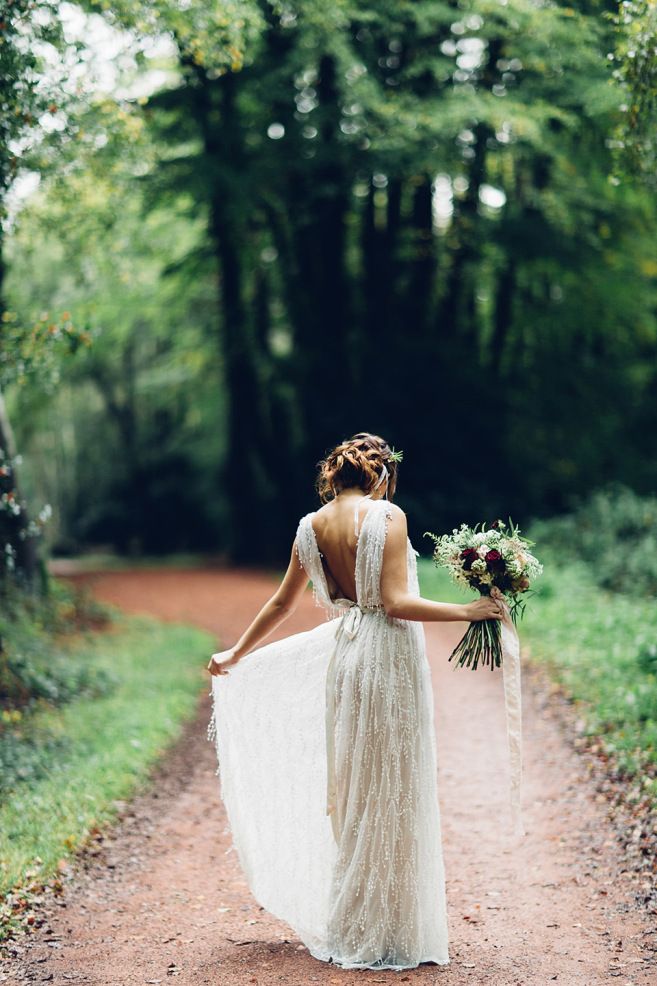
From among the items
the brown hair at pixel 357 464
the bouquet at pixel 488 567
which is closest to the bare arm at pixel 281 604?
the brown hair at pixel 357 464

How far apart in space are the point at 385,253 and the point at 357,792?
17.3 metres

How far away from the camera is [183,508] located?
3375 cm

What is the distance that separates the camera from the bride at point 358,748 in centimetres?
420

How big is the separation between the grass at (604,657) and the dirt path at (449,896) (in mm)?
341

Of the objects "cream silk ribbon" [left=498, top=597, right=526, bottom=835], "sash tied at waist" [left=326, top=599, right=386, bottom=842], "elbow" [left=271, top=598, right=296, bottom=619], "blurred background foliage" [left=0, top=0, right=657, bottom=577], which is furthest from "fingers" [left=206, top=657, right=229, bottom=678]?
"blurred background foliage" [left=0, top=0, right=657, bottom=577]

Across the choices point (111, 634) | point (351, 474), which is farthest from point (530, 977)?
point (111, 634)

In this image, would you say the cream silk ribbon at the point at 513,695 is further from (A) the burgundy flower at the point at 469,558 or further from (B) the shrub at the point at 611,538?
(B) the shrub at the point at 611,538

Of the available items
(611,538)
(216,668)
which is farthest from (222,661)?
(611,538)

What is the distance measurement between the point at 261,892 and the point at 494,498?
15836mm

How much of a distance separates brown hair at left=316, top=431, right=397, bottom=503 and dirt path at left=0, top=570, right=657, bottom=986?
2170 millimetres

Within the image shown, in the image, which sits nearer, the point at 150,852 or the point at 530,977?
the point at 530,977

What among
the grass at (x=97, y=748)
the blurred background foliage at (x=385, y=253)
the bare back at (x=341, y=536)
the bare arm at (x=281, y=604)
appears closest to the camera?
the bare back at (x=341, y=536)

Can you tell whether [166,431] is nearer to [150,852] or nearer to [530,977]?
[150,852]

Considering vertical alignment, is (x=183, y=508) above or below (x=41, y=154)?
below
